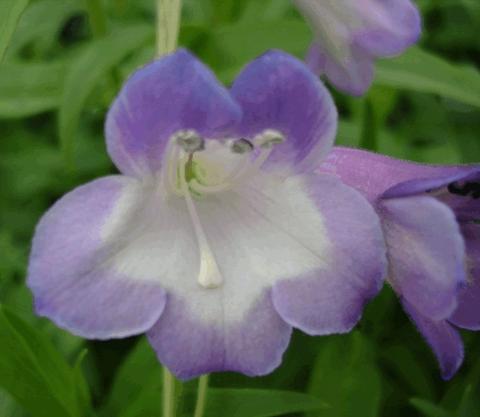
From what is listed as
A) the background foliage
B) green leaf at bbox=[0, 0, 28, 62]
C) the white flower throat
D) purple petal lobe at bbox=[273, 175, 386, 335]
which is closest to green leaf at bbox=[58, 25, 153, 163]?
the background foliage

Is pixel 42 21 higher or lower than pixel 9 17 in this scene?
lower

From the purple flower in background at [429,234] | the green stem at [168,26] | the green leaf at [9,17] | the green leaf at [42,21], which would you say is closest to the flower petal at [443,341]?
the purple flower in background at [429,234]

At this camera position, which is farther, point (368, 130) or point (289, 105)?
point (368, 130)

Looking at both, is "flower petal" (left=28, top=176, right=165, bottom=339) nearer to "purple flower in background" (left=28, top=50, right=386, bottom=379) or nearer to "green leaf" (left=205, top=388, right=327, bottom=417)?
"purple flower in background" (left=28, top=50, right=386, bottom=379)

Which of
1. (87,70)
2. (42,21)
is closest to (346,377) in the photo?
(87,70)

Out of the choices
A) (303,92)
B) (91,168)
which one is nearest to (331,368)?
(303,92)

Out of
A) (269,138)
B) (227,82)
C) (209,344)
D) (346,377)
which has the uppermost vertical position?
(269,138)

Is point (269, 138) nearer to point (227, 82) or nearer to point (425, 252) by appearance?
point (425, 252)
